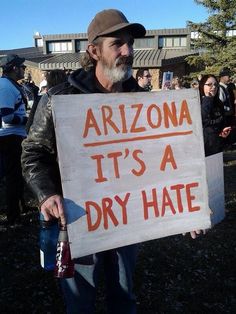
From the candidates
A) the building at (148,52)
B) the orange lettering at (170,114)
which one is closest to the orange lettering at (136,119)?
the orange lettering at (170,114)

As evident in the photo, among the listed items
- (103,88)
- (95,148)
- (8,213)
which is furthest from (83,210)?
(8,213)

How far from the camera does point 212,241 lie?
14.6 feet

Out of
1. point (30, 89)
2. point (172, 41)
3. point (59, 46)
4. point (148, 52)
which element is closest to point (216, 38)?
point (148, 52)

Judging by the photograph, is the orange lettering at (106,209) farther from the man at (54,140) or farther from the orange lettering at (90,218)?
the man at (54,140)

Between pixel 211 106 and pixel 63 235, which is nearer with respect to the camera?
pixel 63 235

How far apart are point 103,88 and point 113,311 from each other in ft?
4.39

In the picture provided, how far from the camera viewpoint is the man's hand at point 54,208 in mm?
1797

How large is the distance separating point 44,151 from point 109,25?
2.40ft

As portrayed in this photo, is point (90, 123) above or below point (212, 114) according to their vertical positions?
above

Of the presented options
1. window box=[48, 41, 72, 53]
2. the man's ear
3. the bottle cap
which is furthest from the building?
the bottle cap

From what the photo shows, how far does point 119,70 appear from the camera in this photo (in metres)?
2.08

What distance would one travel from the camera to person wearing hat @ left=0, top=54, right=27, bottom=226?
4.58 meters

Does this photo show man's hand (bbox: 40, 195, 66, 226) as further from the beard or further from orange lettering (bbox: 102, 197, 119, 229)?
the beard

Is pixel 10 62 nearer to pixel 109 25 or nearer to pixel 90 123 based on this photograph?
pixel 109 25
